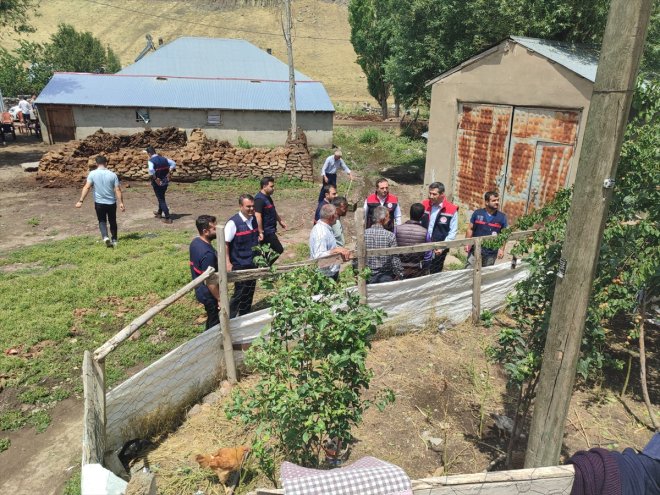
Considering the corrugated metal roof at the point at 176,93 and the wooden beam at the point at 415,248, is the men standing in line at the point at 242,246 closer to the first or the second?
the wooden beam at the point at 415,248

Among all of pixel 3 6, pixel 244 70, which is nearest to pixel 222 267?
pixel 3 6

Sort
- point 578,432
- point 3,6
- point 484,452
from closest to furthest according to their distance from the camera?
point 484,452 < point 578,432 < point 3,6

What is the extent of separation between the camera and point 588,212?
2.44 metres

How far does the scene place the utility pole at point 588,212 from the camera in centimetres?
218

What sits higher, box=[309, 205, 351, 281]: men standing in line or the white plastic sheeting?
box=[309, 205, 351, 281]: men standing in line

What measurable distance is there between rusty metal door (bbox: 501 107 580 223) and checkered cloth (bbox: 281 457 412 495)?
9.03 meters

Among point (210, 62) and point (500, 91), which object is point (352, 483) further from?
point (210, 62)

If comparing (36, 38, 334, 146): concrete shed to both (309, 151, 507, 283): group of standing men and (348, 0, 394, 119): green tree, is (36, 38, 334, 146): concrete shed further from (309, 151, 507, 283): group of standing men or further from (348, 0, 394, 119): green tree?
(309, 151, 507, 283): group of standing men

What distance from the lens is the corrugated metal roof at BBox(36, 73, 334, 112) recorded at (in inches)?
882

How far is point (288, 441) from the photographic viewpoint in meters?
3.14

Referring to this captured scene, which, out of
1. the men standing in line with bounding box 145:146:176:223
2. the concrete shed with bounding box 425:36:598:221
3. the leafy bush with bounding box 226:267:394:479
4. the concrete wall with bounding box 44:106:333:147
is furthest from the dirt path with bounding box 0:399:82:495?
the concrete wall with bounding box 44:106:333:147

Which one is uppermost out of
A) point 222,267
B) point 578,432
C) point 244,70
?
point 244,70

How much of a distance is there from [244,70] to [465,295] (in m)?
27.0

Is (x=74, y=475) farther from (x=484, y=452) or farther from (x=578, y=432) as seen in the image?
(x=578, y=432)
